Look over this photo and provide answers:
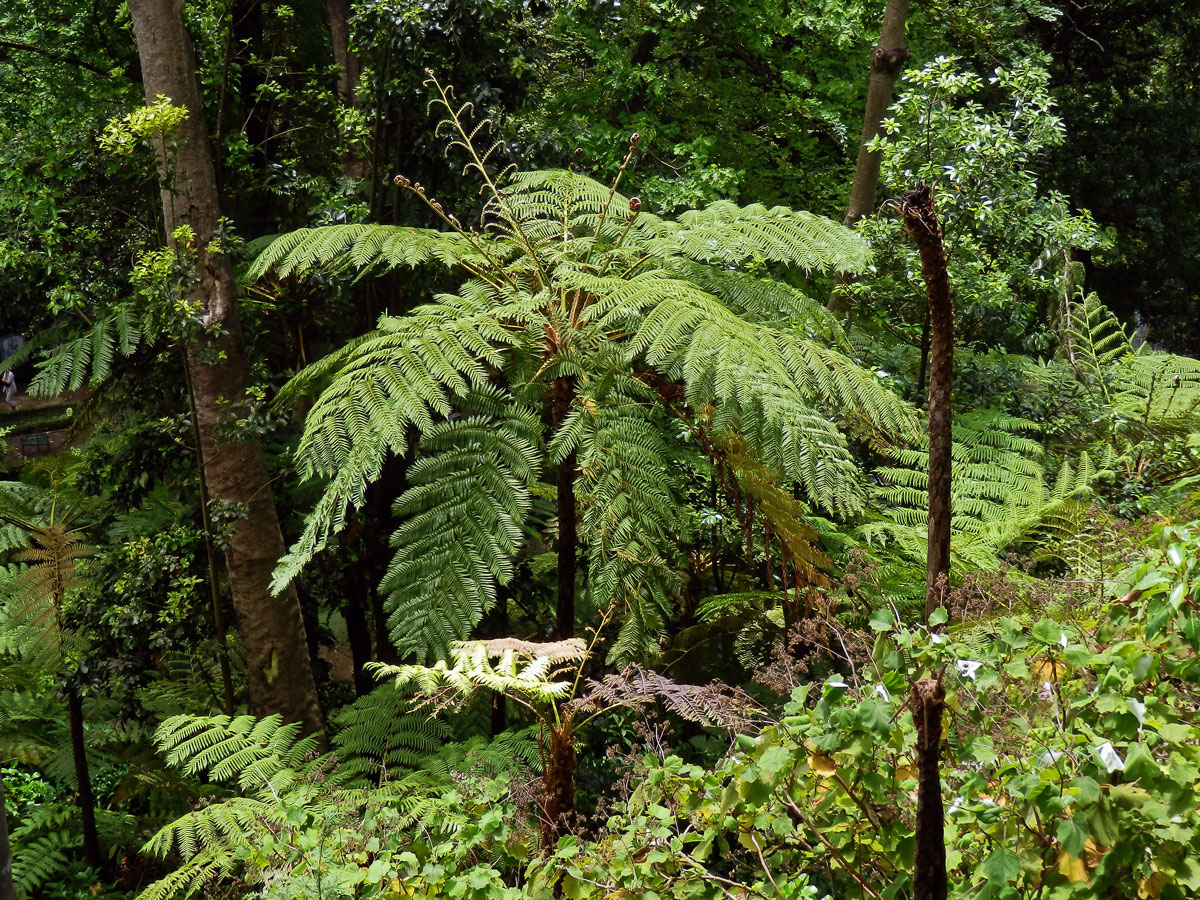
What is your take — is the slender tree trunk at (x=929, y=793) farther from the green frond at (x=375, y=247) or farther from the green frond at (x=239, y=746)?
the green frond at (x=375, y=247)

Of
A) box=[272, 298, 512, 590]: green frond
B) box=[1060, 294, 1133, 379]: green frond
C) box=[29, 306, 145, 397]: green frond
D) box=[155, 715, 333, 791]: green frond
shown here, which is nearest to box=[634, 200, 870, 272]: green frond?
box=[272, 298, 512, 590]: green frond

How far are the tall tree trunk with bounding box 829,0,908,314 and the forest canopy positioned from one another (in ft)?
0.08

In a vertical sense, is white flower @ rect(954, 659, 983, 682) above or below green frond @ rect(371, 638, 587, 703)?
above

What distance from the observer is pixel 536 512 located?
421 cm

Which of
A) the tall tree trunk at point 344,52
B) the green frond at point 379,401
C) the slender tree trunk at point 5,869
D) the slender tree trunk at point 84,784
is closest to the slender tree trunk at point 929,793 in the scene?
the slender tree trunk at point 5,869

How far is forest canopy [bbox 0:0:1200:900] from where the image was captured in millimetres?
1623

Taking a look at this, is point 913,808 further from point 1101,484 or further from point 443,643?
point 1101,484

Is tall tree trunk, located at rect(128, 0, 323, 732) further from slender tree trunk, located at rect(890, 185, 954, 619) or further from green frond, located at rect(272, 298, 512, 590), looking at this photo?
slender tree trunk, located at rect(890, 185, 954, 619)

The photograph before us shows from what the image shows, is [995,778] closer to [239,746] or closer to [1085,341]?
[239,746]

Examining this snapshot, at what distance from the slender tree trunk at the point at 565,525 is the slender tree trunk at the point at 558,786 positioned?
2.42 feet

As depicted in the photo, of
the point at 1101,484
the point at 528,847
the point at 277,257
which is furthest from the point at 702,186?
the point at 528,847

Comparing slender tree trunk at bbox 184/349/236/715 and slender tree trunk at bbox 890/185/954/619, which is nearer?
slender tree trunk at bbox 890/185/954/619

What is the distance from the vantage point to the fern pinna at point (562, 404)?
2.65 meters

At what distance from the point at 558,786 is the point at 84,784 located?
2.31 m
